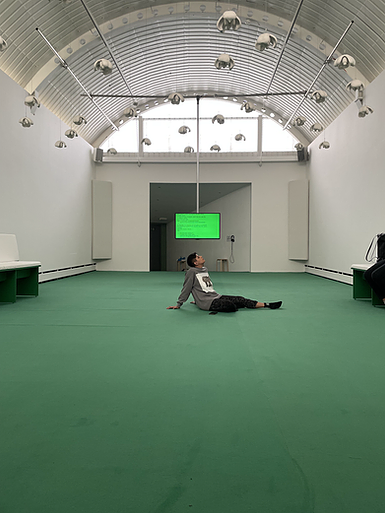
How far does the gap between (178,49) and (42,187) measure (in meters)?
6.50

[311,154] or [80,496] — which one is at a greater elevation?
[311,154]

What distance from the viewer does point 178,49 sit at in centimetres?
1272

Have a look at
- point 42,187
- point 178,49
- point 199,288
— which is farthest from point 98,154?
point 199,288

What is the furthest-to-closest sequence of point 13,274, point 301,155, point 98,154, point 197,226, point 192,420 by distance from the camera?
point 98,154 → point 301,155 → point 197,226 → point 13,274 → point 192,420

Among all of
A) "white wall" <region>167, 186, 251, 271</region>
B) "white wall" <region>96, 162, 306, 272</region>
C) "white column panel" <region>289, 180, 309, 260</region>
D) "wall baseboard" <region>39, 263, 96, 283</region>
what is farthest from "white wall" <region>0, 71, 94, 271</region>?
"white column panel" <region>289, 180, 309, 260</region>

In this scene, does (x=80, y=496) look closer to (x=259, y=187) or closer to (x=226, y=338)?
(x=226, y=338)

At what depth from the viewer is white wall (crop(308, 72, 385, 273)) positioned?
28.5 ft

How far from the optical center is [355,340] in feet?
13.4

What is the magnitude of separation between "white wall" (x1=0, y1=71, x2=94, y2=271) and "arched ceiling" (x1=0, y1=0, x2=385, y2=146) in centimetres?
84

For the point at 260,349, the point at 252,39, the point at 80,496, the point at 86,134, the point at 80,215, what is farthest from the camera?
the point at 86,134

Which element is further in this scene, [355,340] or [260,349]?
[355,340]

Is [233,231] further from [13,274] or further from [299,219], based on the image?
[13,274]

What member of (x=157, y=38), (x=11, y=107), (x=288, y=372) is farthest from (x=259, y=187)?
(x=288, y=372)

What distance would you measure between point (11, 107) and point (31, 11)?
2.11 metres
